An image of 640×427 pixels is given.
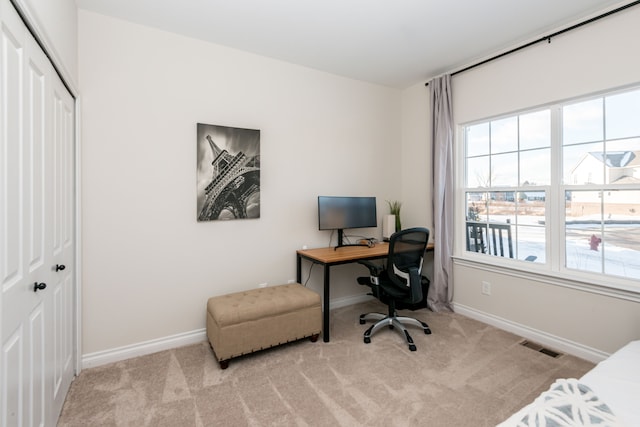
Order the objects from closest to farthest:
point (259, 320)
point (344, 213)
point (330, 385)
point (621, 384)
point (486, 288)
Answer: point (621, 384)
point (330, 385)
point (259, 320)
point (486, 288)
point (344, 213)

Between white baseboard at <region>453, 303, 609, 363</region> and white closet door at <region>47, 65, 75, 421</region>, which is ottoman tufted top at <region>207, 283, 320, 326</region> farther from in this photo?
white baseboard at <region>453, 303, 609, 363</region>

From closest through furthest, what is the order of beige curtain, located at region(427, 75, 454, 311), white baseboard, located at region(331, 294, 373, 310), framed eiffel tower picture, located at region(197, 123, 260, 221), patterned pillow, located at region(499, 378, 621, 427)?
patterned pillow, located at region(499, 378, 621, 427) → framed eiffel tower picture, located at region(197, 123, 260, 221) → beige curtain, located at region(427, 75, 454, 311) → white baseboard, located at region(331, 294, 373, 310)

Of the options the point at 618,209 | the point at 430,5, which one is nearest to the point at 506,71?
the point at 430,5

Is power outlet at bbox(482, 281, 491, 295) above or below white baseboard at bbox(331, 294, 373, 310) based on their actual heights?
above

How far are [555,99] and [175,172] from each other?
3242mm

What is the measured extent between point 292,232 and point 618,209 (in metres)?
2.70

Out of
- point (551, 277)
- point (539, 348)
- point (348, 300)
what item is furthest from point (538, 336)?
point (348, 300)

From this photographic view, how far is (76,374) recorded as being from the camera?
6.90 ft

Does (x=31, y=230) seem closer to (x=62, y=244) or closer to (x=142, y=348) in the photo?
(x=62, y=244)

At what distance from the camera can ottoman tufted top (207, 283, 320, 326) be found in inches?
87.5

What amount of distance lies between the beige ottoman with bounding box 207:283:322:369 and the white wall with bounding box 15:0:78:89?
183 centimetres

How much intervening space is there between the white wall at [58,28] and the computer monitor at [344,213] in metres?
2.15

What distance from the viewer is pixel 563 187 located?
8.21 ft

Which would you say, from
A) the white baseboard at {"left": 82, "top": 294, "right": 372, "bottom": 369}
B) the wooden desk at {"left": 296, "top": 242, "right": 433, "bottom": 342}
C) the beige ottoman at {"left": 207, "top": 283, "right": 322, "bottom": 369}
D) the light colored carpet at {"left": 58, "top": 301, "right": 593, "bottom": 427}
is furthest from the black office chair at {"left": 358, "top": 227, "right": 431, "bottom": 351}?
the white baseboard at {"left": 82, "top": 294, "right": 372, "bottom": 369}
